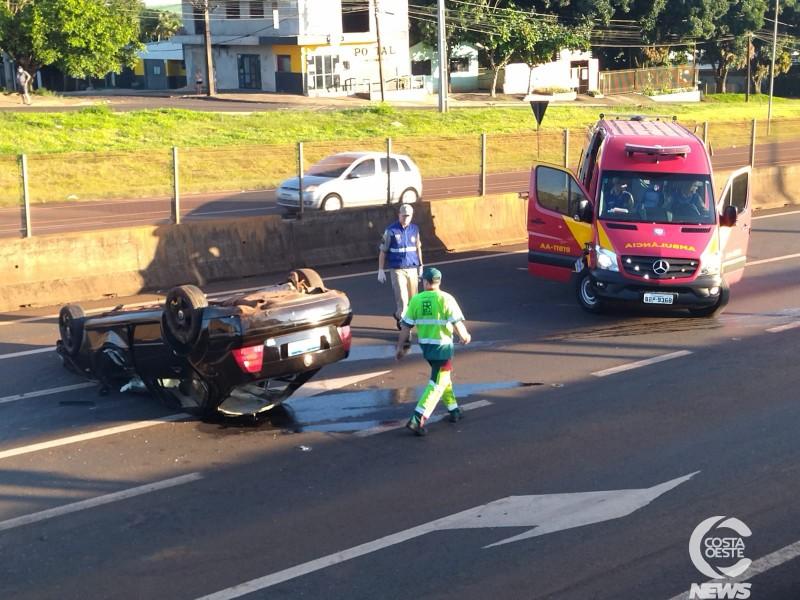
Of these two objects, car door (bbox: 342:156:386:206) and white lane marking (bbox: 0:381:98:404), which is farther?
car door (bbox: 342:156:386:206)

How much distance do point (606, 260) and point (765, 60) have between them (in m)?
82.2

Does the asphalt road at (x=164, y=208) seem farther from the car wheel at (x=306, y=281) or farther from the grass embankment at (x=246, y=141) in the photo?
the car wheel at (x=306, y=281)

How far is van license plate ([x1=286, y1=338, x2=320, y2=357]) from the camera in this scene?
363 inches

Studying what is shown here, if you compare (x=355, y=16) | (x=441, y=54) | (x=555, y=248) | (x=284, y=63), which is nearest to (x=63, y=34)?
(x=284, y=63)

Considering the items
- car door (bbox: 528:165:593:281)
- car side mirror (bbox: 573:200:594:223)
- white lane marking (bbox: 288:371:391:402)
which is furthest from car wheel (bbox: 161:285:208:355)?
car door (bbox: 528:165:593:281)

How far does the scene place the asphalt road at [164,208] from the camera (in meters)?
22.6

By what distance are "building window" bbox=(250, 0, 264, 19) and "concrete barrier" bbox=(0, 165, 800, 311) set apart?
53045mm

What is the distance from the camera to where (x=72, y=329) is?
10820mm

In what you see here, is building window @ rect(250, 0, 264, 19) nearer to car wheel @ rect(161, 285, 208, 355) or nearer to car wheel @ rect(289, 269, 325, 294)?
car wheel @ rect(289, 269, 325, 294)

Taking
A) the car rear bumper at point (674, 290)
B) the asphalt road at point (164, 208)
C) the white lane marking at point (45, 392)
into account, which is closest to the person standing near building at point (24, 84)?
the asphalt road at point (164, 208)

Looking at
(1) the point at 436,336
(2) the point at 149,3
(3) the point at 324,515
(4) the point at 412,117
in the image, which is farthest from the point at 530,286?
(2) the point at 149,3

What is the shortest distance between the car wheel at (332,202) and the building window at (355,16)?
156ft

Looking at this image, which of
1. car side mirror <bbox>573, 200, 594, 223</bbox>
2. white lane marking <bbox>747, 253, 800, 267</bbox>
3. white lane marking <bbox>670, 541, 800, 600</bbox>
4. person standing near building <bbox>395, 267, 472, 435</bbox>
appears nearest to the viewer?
white lane marking <bbox>670, 541, 800, 600</bbox>

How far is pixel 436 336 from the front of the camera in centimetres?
938
